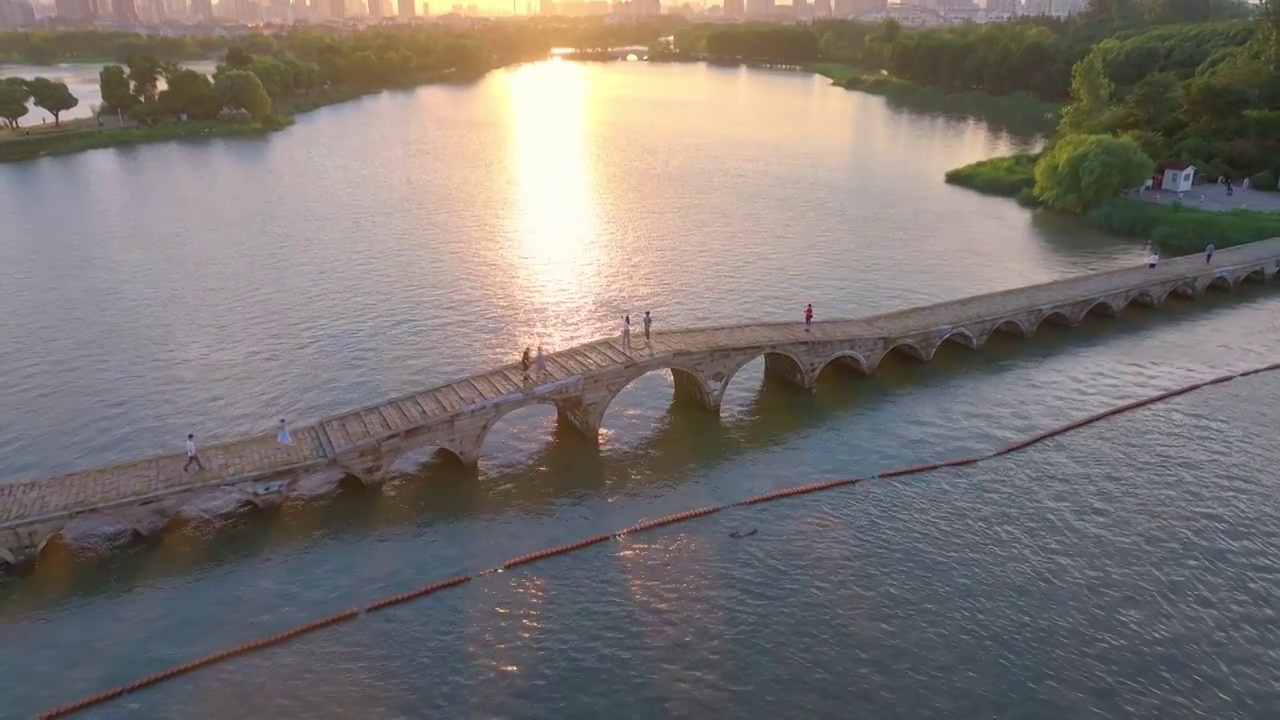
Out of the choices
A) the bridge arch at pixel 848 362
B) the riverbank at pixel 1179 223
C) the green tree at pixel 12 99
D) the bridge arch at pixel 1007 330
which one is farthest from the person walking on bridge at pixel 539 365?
the green tree at pixel 12 99

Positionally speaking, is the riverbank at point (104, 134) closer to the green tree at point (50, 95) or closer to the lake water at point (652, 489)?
the green tree at point (50, 95)

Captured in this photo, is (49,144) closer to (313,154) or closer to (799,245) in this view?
(313,154)

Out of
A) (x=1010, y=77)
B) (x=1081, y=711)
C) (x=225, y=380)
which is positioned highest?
(x=1010, y=77)

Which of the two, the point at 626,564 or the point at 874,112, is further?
the point at 874,112

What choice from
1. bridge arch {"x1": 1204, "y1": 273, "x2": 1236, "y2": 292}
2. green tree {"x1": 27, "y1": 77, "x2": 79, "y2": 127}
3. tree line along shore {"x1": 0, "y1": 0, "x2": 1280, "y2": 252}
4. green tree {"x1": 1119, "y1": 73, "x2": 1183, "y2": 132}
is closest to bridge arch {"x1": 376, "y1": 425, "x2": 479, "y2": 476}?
bridge arch {"x1": 1204, "y1": 273, "x2": 1236, "y2": 292}

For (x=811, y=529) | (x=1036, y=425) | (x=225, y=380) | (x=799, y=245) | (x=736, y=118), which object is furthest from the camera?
(x=736, y=118)

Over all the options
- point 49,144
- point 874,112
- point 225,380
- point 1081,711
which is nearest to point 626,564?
point 1081,711
